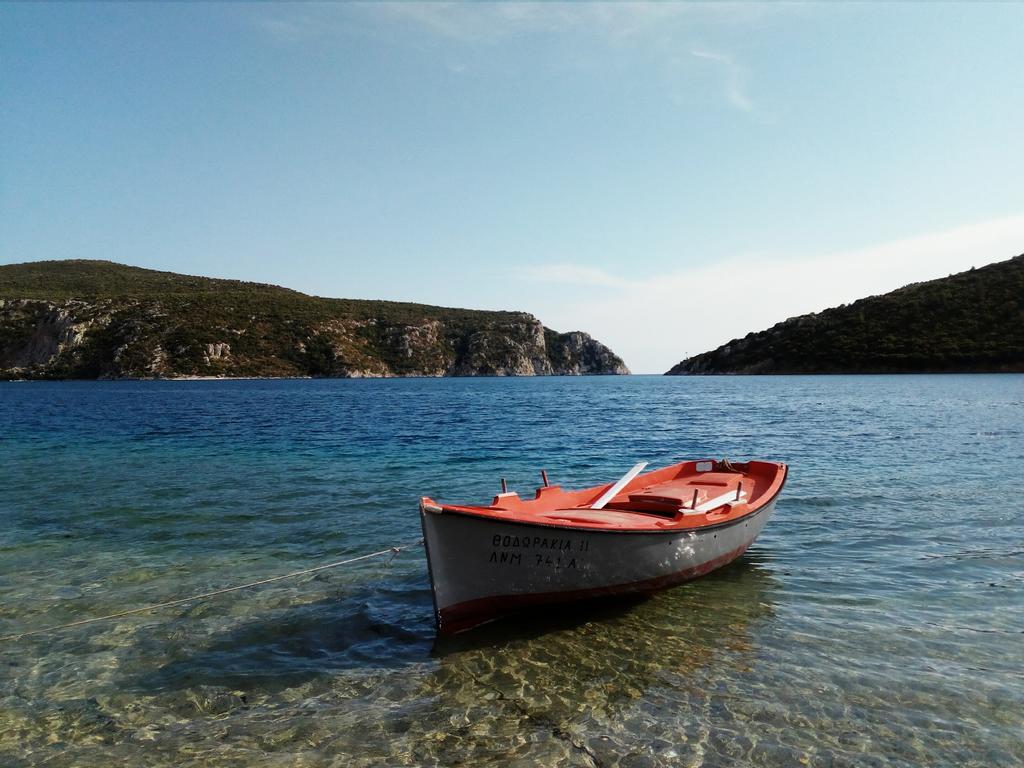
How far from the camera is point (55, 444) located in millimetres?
30000

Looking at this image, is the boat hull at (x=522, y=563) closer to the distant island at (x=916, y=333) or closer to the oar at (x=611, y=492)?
the oar at (x=611, y=492)

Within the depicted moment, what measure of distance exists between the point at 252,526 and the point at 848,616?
1205 cm

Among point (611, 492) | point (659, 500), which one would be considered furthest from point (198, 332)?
point (659, 500)

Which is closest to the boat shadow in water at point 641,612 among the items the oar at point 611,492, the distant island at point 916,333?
the oar at point 611,492

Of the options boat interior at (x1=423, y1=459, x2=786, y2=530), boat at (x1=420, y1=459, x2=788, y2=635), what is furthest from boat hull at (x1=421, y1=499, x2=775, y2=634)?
boat interior at (x1=423, y1=459, x2=786, y2=530)

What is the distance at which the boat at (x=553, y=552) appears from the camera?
771cm

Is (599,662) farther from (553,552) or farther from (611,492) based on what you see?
(611,492)

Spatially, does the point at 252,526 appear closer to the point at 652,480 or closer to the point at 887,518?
the point at 652,480

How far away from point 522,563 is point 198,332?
14394 centimetres

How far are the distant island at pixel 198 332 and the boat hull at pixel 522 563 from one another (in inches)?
5314

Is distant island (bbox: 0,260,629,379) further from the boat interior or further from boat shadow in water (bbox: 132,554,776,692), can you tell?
boat shadow in water (bbox: 132,554,776,692)

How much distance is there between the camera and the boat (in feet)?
25.3

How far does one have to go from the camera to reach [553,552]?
805 cm

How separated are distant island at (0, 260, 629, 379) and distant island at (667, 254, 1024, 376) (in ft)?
281
